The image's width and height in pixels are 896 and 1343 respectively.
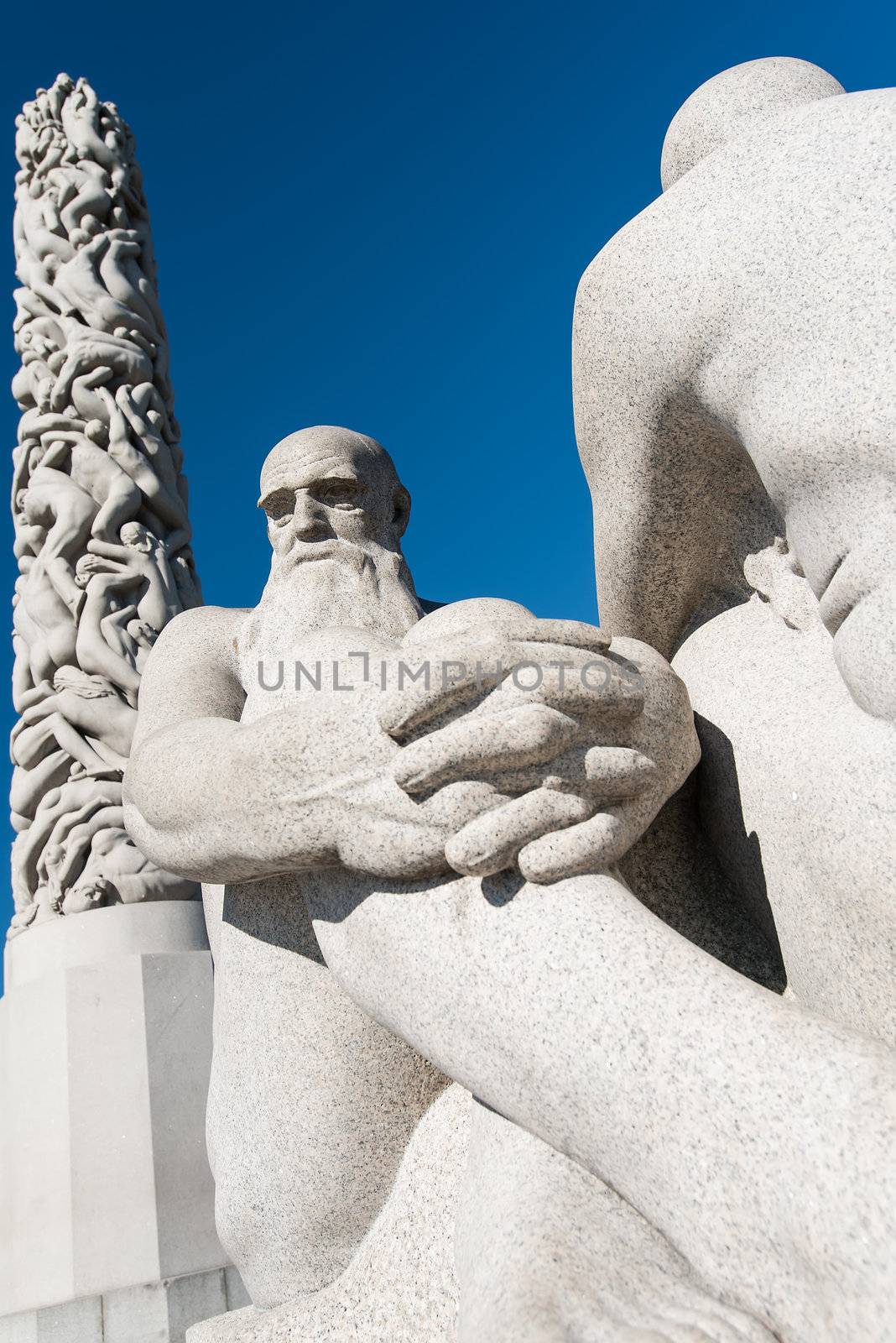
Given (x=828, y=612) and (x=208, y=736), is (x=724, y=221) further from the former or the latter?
(x=208, y=736)

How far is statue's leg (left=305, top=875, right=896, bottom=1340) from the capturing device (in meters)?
1.06

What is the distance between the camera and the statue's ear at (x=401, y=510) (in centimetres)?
247

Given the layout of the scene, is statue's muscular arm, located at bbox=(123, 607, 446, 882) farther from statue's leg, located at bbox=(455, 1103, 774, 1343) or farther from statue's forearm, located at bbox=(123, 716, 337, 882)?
statue's leg, located at bbox=(455, 1103, 774, 1343)

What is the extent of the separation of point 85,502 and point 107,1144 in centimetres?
318

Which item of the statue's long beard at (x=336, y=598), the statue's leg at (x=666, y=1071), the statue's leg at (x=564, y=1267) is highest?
the statue's long beard at (x=336, y=598)

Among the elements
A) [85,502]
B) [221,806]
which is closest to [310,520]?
[221,806]

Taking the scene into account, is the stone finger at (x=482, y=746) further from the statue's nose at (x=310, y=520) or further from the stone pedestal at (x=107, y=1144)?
the stone pedestal at (x=107, y=1144)

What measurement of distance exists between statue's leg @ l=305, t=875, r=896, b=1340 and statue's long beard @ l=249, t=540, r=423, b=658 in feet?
2.32

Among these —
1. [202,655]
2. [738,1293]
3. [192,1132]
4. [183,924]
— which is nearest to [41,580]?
[183,924]

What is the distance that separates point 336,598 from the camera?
218 cm

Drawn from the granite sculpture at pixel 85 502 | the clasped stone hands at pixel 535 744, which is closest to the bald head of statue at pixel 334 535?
the clasped stone hands at pixel 535 744

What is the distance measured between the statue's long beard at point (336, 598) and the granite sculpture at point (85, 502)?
3248mm

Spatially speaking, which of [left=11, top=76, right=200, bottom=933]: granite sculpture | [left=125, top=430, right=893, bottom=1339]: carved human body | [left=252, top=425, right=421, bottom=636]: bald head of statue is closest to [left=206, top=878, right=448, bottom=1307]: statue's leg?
[left=125, top=430, right=893, bottom=1339]: carved human body

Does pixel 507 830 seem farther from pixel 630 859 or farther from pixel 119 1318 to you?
pixel 119 1318
